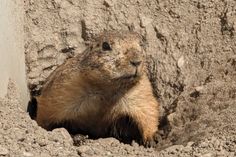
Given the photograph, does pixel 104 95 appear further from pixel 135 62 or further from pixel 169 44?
pixel 169 44

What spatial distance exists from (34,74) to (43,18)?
66 centimetres

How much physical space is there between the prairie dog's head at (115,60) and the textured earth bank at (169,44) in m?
0.61

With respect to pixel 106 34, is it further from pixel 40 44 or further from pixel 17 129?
pixel 17 129

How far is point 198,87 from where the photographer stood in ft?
19.5

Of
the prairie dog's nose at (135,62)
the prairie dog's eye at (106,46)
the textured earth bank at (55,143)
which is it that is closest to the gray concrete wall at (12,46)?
the textured earth bank at (55,143)

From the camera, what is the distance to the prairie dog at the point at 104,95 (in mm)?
5168

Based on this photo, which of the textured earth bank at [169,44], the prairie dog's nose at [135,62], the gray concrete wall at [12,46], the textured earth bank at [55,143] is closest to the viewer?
the textured earth bank at [55,143]

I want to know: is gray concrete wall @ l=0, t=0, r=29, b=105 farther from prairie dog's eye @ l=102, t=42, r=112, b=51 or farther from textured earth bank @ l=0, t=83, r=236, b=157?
prairie dog's eye @ l=102, t=42, r=112, b=51

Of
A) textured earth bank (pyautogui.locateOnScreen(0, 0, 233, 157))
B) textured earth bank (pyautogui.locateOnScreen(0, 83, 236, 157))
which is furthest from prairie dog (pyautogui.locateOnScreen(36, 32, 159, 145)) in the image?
textured earth bank (pyautogui.locateOnScreen(0, 83, 236, 157))

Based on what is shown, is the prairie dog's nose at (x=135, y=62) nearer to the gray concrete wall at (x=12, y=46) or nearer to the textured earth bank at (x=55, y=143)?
the textured earth bank at (x=55, y=143)

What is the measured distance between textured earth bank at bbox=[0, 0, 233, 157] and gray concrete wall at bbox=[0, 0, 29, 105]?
1.57 ft

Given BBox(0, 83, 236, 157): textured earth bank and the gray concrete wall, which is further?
the gray concrete wall

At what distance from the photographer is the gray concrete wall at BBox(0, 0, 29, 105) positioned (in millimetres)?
4699

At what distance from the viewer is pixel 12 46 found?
17.1ft
